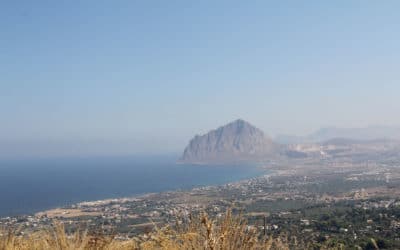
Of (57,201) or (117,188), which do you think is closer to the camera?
(57,201)

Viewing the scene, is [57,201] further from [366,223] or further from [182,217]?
[182,217]

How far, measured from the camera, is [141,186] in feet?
334

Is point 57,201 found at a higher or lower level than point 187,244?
lower

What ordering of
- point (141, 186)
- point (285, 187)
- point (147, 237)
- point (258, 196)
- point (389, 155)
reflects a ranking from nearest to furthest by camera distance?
point (147, 237)
point (258, 196)
point (285, 187)
point (141, 186)
point (389, 155)

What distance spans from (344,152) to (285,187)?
4573 inches

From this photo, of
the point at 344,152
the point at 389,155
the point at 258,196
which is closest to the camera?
the point at 258,196

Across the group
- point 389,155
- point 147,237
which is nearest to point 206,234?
point 147,237

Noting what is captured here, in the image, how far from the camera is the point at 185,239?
3.40m

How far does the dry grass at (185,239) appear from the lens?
3291 mm

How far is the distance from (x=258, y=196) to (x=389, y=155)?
10880 centimetres

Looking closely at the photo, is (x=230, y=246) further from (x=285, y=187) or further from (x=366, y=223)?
(x=285, y=187)

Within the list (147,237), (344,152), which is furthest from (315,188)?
(344,152)

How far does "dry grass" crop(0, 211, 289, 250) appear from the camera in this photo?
3291 millimetres

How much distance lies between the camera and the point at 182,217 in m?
3.62
